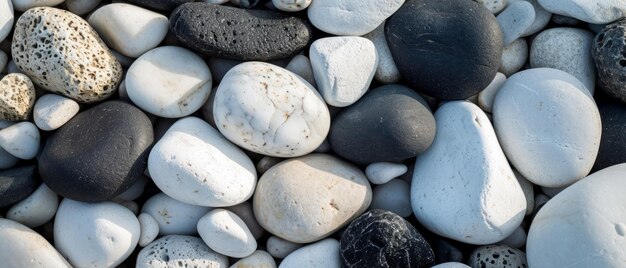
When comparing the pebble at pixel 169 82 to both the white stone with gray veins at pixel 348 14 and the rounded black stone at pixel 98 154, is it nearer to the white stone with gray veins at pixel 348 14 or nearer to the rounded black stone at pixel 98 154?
the rounded black stone at pixel 98 154

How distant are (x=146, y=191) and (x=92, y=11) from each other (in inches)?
34.6

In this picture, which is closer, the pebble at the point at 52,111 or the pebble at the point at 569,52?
the pebble at the point at 52,111

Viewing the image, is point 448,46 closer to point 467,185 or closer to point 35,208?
point 467,185

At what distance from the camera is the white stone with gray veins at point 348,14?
2.76 meters

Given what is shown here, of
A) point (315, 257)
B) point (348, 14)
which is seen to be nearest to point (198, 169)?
point (315, 257)

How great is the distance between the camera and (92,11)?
290 cm

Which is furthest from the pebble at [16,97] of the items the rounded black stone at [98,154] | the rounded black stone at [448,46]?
the rounded black stone at [448,46]

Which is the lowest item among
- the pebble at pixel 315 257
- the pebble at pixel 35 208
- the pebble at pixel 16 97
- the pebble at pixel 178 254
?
the pebble at pixel 315 257

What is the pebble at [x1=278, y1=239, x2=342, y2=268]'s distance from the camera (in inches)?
103

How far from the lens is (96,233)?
2588 mm

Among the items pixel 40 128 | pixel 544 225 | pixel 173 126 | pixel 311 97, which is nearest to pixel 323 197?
pixel 311 97

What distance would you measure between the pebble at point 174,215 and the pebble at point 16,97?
685 millimetres

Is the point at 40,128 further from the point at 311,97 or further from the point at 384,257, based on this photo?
the point at 384,257

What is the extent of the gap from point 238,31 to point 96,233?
1046mm
